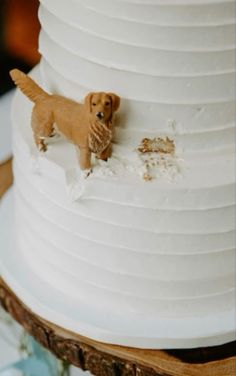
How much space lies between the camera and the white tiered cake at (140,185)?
150 cm

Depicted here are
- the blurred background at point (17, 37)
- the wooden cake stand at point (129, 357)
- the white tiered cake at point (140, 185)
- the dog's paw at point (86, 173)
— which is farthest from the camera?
the blurred background at point (17, 37)

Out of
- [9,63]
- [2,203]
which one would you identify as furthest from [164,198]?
[9,63]

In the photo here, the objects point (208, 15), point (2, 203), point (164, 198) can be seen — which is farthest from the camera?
point (2, 203)

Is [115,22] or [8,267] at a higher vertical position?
[115,22]

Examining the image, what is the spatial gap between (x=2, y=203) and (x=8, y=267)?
0.30 m

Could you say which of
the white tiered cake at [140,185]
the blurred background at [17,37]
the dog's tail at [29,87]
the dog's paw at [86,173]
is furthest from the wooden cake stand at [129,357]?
the blurred background at [17,37]

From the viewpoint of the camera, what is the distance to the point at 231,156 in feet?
5.27

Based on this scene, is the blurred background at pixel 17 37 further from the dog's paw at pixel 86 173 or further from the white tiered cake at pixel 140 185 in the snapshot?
the dog's paw at pixel 86 173

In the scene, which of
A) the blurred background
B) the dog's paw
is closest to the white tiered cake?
the dog's paw

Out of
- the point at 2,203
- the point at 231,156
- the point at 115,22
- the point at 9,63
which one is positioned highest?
the point at 115,22

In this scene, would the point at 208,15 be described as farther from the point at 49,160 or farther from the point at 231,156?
the point at 49,160

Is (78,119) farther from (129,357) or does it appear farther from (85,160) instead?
(129,357)

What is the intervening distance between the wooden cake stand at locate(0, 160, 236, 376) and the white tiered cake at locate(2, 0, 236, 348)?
0.03 m

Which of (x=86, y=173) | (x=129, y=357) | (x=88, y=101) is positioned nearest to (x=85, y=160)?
(x=86, y=173)
